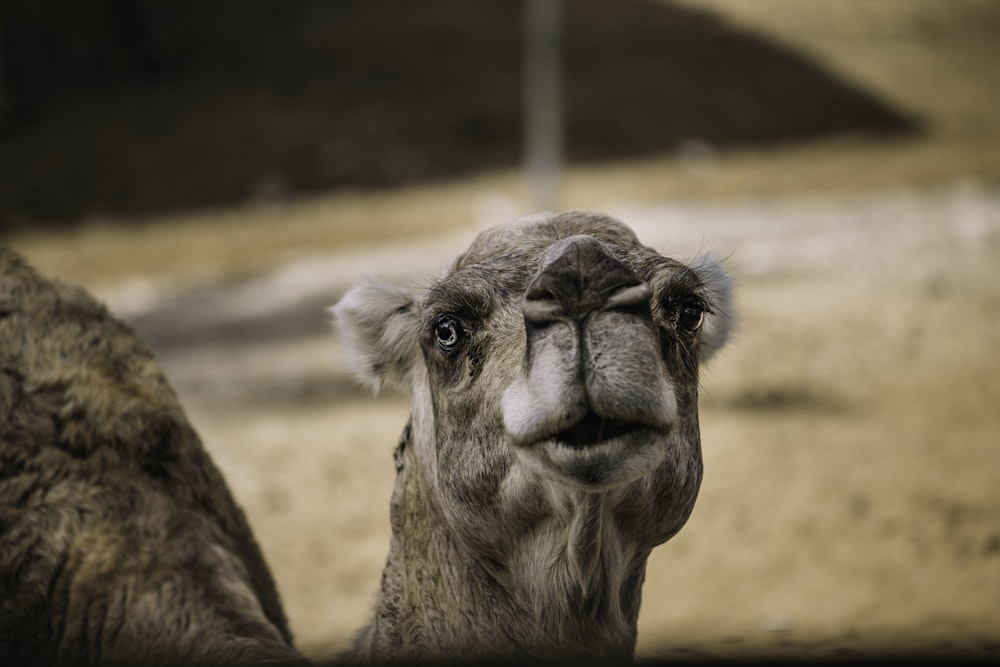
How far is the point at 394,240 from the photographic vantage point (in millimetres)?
14711

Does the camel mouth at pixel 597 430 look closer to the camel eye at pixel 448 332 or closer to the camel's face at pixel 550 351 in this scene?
the camel's face at pixel 550 351

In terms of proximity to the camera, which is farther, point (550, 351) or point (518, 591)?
point (518, 591)

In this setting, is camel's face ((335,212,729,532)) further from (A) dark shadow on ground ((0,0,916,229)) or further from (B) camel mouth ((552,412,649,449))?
(A) dark shadow on ground ((0,0,916,229))

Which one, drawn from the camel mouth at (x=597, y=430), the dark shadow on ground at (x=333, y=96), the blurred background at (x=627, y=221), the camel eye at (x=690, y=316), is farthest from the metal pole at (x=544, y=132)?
the camel mouth at (x=597, y=430)

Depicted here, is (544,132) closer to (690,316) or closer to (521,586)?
(690,316)

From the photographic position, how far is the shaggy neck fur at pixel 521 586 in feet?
10.3

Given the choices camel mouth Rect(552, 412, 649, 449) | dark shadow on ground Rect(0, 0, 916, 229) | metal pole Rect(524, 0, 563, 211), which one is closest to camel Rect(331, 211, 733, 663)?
camel mouth Rect(552, 412, 649, 449)

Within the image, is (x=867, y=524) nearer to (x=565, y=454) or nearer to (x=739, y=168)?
(x=565, y=454)

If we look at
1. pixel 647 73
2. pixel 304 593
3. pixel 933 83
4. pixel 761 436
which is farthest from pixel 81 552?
pixel 933 83

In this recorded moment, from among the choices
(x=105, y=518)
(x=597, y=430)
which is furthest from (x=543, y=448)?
(x=105, y=518)

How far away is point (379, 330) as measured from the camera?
3904 millimetres

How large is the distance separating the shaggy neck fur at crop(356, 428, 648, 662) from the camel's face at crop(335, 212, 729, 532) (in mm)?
162

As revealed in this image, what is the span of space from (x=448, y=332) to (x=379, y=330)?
646 mm

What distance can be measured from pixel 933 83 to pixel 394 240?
35.4ft
